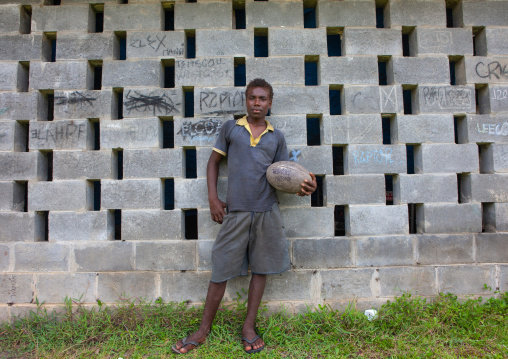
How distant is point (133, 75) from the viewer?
11.9 ft

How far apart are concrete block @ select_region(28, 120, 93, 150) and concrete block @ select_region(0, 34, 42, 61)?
0.72 meters

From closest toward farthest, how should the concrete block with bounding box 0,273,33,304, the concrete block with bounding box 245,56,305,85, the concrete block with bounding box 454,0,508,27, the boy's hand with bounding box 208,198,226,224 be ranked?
the boy's hand with bounding box 208,198,226,224 → the concrete block with bounding box 0,273,33,304 → the concrete block with bounding box 245,56,305,85 → the concrete block with bounding box 454,0,508,27

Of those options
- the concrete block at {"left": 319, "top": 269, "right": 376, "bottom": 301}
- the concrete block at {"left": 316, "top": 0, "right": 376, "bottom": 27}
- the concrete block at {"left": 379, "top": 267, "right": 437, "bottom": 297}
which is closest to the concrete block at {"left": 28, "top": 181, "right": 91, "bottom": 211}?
the concrete block at {"left": 319, "top": 269, "right": 376, "bottom": 301}

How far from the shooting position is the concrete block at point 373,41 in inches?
144

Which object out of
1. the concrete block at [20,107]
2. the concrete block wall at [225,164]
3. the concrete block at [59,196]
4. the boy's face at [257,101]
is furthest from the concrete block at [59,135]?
the boy's face at [257,101]

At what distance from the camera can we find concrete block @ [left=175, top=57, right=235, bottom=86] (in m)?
3.59

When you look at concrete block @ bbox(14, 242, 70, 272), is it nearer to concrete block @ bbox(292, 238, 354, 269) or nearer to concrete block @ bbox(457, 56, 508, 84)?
concrete block @ bbox(292, 238, 354, 269)

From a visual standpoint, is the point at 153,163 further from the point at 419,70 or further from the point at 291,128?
the point at 419,70

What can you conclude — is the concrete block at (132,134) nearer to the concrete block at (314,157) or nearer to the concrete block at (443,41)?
the concrete block at (314,157)

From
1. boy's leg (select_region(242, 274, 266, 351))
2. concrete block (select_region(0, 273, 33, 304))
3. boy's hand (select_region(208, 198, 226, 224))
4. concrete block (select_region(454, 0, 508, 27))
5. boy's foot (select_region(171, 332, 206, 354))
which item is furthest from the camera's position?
concrete block (select_region(454, 0, 508, 27))

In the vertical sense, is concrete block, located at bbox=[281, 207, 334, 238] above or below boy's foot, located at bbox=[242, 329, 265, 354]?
above

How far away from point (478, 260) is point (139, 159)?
366 cm

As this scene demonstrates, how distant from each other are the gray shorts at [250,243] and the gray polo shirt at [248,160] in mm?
102

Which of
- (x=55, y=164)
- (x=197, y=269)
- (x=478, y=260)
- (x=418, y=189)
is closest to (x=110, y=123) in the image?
(x=55, y=164)
